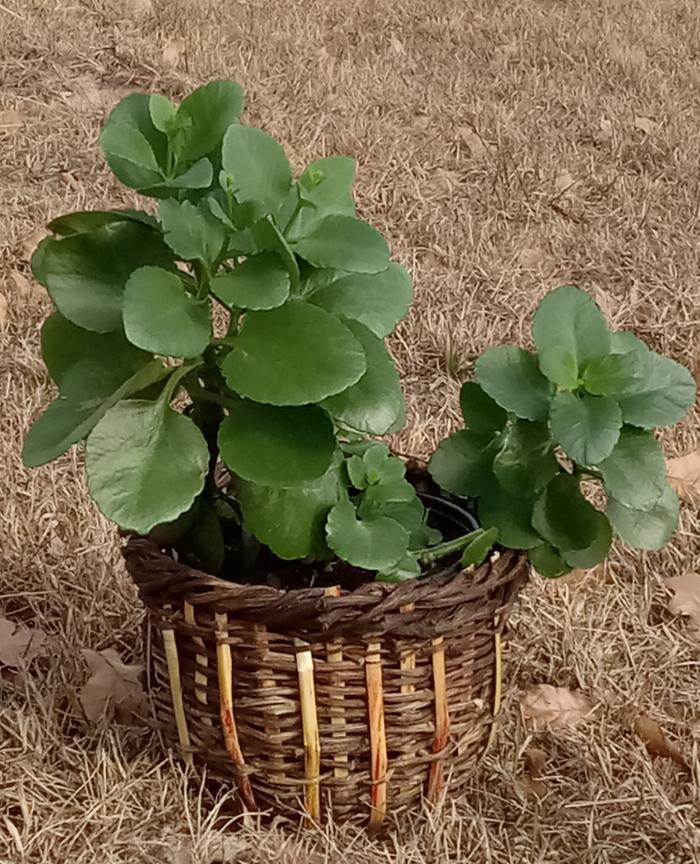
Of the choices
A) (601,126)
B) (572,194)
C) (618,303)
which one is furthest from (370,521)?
(601,126)

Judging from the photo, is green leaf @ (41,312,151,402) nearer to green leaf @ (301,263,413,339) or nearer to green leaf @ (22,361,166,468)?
green leaf @ (22,361,166,468)

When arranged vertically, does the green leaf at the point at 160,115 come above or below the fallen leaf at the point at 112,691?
above

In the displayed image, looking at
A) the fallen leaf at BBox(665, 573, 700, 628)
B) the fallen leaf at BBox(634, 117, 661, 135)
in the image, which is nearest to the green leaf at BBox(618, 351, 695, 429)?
the fallen leaf at BBox(665, 573, 700, 628)

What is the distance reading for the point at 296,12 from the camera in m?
3.28

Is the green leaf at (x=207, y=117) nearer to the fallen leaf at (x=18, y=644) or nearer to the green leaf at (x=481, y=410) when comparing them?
the green leaf at (x=481, y=410)

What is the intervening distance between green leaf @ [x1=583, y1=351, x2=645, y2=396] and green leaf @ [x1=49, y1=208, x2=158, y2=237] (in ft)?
1.11

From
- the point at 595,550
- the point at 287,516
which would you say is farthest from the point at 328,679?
the point at 595,550

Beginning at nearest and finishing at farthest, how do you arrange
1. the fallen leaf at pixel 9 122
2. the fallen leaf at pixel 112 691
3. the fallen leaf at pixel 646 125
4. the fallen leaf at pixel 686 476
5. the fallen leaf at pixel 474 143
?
1. the fallen leaf at pixel 112 691
2. the fallen leaf at pixel 686 476
3. the fallen leaf at pixel 9 122
4. the fallen leaf at pixel 474 143
5. the fallen leaf at pixel 646 125

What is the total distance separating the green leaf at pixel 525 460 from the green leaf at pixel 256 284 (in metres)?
0.23

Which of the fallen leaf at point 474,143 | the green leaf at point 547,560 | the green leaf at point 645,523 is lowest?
the fallen leaf at point 474,143

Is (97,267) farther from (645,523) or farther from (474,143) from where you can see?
(474,143)

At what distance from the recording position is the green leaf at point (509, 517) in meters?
0.85

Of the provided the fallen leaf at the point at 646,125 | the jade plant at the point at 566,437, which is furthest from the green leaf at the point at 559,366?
the fallen leaf at the point at 646,125

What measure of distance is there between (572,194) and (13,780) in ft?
6.09
